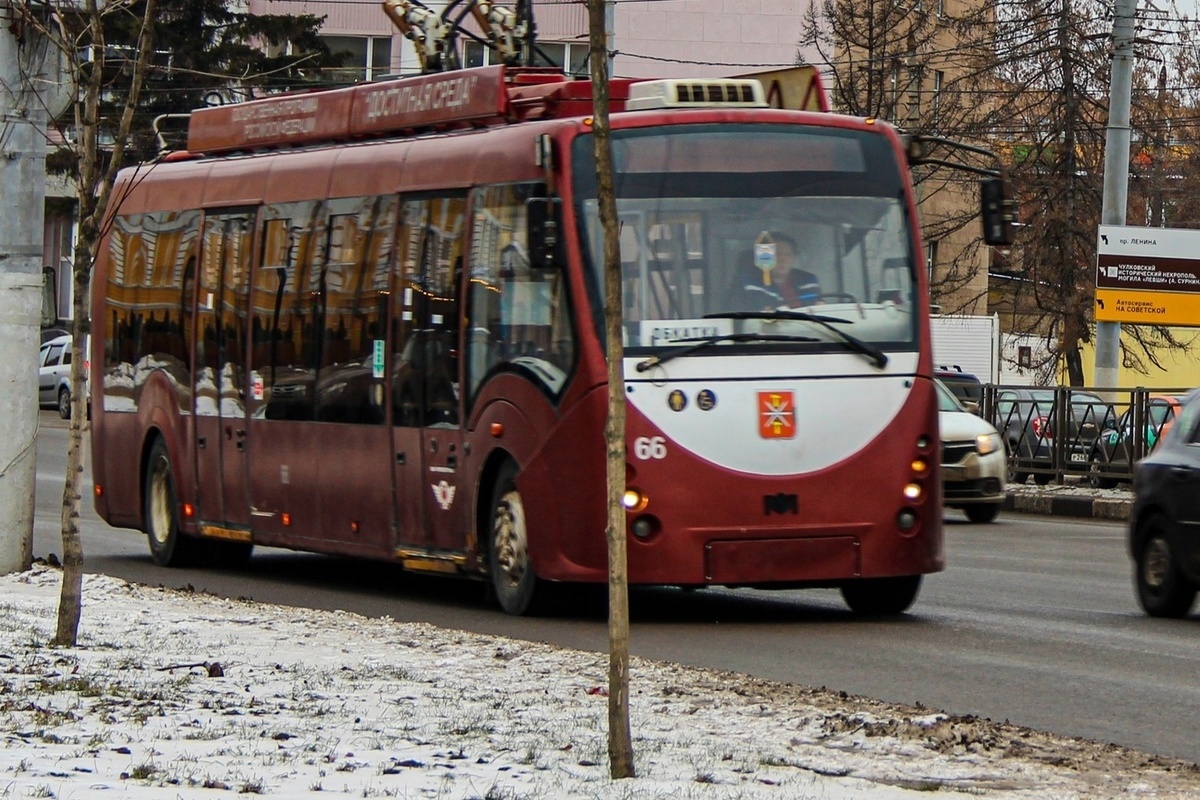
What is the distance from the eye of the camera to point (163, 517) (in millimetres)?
18359

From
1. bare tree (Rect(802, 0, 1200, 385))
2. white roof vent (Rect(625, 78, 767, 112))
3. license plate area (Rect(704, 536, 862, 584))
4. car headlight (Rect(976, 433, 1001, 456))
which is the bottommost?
car headlight (Rect(976, 433, 1001, 456))

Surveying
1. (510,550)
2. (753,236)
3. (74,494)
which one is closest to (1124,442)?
(510,550)

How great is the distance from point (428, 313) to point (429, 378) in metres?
0.40

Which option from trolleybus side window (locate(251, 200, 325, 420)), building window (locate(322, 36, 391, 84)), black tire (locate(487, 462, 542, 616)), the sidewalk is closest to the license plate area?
black tire (locate(487, 462, 542, 616))

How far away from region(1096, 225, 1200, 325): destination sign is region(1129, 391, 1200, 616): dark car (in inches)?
653

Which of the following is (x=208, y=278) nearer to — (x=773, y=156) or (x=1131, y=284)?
(x=773, y=156)

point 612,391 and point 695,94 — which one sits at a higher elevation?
point 695,94

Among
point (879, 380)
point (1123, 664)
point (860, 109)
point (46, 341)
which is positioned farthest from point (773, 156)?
point (46, 341)

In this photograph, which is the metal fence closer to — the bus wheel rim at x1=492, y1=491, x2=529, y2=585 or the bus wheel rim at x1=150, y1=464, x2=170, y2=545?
the bus wheel rim at x1=150, y1=464, x2=170, y2=545

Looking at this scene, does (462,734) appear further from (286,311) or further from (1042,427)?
(1042,427)

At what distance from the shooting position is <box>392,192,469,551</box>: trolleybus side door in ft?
46.4

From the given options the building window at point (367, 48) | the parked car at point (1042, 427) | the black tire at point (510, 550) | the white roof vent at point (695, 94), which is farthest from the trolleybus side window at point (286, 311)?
the building window at point (367, 48)

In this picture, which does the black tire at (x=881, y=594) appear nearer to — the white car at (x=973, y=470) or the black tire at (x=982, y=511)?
the white car at (x=973, y=470)

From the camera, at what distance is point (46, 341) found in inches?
2287
